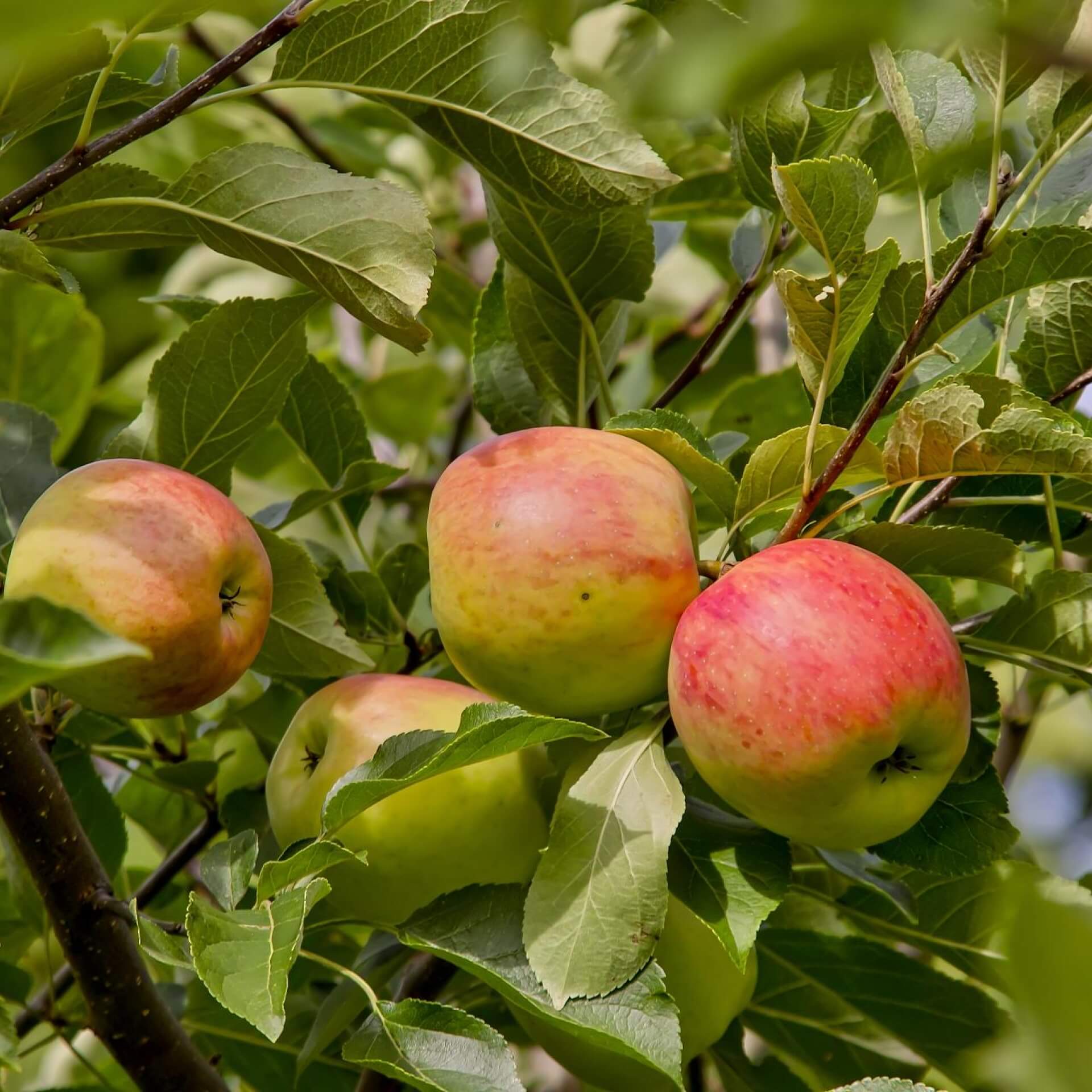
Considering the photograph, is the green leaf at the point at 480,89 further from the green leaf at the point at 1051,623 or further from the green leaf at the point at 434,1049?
the green leaf at the point at 434,1049

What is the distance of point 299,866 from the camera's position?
0.78 meters

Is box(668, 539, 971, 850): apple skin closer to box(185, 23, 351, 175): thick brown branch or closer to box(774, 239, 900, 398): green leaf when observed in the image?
box(774, 239, 900, 398): green leaf

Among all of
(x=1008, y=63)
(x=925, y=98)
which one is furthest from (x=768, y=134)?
(x=1008, y=63)

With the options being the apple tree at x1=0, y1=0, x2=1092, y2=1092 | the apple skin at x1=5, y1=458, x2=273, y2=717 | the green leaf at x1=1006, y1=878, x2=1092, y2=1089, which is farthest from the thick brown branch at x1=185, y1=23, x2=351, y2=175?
the green leaf at x1=1006, y1=878, x2=1092, y2=1089

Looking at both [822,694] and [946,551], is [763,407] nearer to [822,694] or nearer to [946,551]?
[946,551]

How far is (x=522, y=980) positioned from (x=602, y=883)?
8 centimetres

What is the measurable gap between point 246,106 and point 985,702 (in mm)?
1703

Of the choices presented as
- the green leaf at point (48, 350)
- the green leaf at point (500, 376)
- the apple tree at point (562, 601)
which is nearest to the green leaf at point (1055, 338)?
the apple tree at point (562, 601)

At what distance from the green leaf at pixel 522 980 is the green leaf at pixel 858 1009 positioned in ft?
1.12

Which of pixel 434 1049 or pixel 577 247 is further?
pixel 577 247

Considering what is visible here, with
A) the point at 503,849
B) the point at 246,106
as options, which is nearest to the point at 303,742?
the point at 503,849

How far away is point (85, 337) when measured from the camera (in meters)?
1.54

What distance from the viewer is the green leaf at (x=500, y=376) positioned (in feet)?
3.77

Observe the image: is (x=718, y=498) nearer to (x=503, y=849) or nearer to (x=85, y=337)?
(x=503, y=849)
